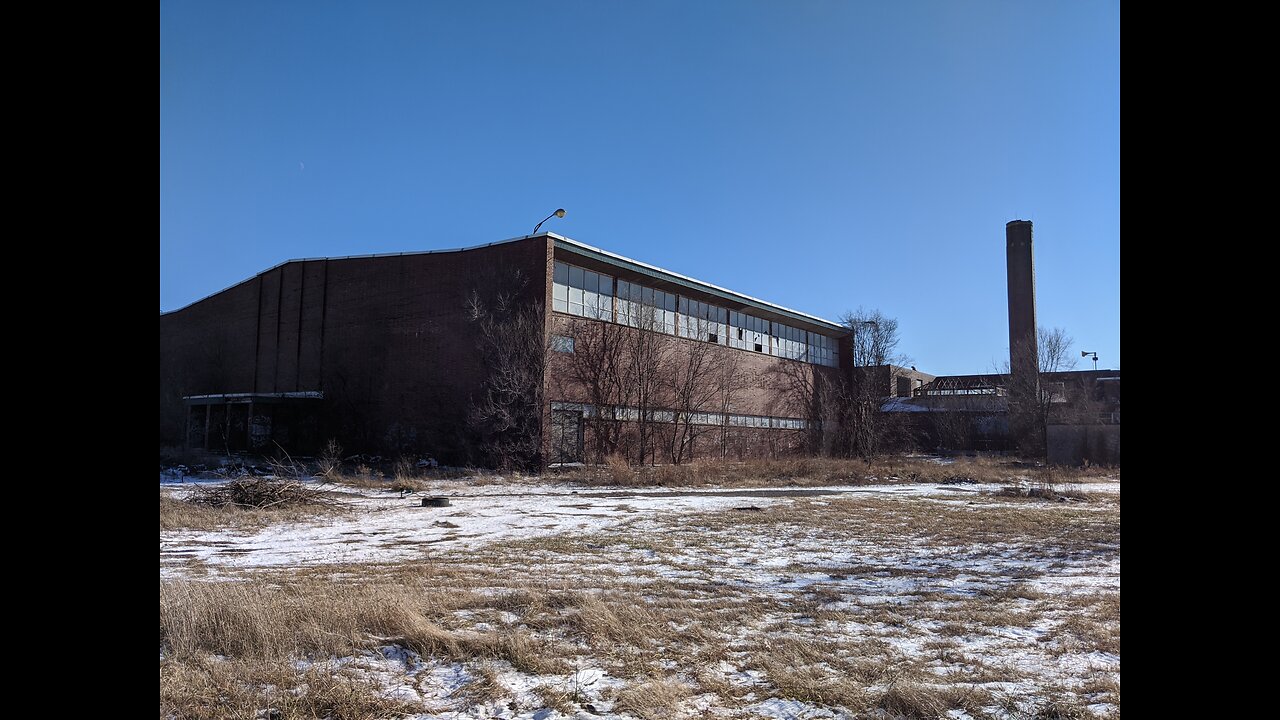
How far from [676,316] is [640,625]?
32.1m

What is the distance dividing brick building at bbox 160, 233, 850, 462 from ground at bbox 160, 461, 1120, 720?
1883 cm

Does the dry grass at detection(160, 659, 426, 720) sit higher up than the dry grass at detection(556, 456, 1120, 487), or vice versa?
the dry grass at detection(160, 659, 426, 720)

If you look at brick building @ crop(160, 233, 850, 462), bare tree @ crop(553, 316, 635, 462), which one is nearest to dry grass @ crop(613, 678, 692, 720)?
brick building @ crop(160, 233, 850, 462)

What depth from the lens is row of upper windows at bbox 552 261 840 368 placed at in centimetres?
3114

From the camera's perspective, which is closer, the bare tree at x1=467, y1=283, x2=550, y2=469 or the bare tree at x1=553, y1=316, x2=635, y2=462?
→ the bare tree at x1=467, y1=283, x2=550, y2=469

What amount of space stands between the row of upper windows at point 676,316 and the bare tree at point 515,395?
2063mm

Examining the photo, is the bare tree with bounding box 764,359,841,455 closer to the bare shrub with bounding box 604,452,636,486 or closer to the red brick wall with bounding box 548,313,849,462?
the red brick wall with bounding box 548,313,849,462

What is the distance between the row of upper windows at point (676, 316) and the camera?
102 feet

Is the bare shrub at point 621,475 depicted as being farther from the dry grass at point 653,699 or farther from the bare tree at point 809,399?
the bare tree at point 809,399

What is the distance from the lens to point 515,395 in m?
27.9

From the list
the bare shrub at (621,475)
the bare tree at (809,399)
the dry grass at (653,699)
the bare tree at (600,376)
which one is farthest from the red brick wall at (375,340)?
the dry grass at (653,699)

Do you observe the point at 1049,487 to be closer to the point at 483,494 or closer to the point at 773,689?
the point at 483,494

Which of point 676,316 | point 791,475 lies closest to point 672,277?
point 676,316
